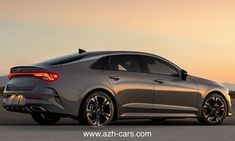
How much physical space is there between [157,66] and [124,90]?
1301 millimetres

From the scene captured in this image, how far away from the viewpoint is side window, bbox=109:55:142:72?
13719 millimetres

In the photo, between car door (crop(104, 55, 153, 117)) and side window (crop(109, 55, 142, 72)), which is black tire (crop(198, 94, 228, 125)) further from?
side window (crop(109, 55, 142, 72))

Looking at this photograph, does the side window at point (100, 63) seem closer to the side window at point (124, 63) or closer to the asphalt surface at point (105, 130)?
the side window at point (124, 63)

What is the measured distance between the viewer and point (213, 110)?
48.6 ft

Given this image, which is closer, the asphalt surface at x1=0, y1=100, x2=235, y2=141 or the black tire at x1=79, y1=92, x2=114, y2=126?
the asphalt surface at x1=0, y1=100, x2=235, y2=141

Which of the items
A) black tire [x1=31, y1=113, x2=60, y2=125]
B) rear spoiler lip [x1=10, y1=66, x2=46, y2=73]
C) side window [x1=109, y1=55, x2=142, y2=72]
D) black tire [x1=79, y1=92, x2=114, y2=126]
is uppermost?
side window [x1=109, y1=55, x2=142, y2=72]

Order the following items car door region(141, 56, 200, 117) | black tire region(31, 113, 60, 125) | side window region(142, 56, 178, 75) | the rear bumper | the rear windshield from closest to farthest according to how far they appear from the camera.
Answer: the rear bumper < the rear windshield < car door region(141, 56, 200, 117) < side window region(142, 56, 178, 75) < black tire region(31, 113, 60, 125)

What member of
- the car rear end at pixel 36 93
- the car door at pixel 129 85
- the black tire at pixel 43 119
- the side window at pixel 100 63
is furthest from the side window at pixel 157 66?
the black tire at pixel 43 119

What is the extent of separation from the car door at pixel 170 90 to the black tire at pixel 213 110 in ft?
0.96

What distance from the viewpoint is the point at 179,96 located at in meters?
14.4

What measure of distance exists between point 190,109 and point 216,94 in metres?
0.88

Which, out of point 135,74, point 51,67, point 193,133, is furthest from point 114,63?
point 193,133

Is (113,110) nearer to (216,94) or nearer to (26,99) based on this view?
(26,99)

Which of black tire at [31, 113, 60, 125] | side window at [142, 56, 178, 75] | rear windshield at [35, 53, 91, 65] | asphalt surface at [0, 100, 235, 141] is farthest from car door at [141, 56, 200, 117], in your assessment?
black tire at [31, 113, 60, 125]
